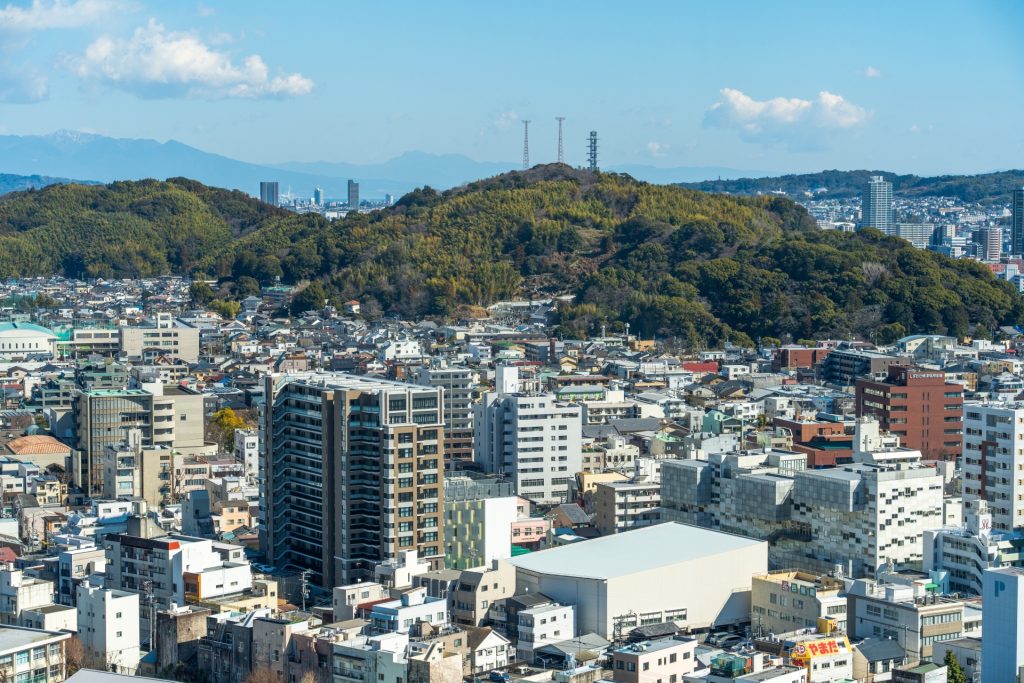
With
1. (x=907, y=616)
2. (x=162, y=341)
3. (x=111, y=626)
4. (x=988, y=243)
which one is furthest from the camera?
(x=988, y=243)

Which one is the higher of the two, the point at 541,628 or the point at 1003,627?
the point at 1003,627

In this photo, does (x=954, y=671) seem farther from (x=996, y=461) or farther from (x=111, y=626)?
(x=111, y=626)

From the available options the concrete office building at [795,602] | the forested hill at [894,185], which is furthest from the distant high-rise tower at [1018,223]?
the concrete office building at [795,602]

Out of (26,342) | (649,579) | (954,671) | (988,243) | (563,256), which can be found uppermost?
(988,243)

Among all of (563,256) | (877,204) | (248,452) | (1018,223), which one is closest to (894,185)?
(877,204)

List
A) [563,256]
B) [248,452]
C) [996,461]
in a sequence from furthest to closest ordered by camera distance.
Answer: [563,256] → [248,452] → [996,461]

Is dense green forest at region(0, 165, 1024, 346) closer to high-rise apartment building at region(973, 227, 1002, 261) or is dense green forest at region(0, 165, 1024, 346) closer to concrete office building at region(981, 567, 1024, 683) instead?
high-rise apartment building at region(973, 227, 1002, 261)

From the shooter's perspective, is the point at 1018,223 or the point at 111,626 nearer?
the point at 111,626
